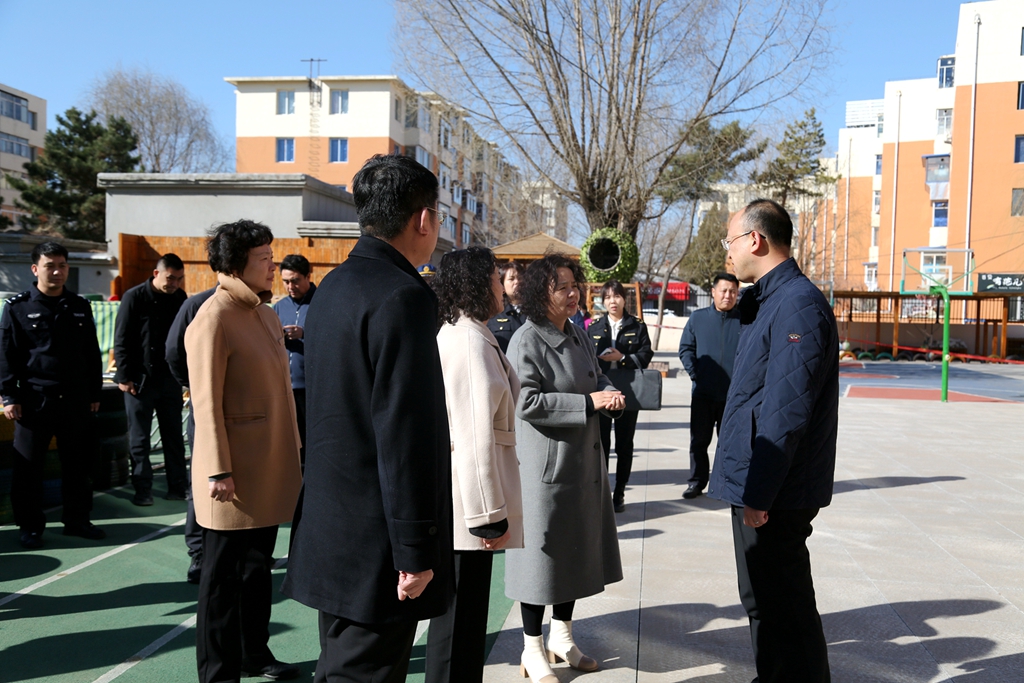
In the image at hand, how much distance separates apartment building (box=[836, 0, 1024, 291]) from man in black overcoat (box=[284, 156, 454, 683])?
1273 inches

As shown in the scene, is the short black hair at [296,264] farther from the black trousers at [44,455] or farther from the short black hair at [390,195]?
the short black hair at [390,195]

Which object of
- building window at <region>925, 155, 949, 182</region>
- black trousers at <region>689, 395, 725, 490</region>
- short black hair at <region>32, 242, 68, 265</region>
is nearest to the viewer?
short black hair at <region>32, 242, 68, 265</region>

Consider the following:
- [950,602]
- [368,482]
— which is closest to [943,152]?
[950,602]

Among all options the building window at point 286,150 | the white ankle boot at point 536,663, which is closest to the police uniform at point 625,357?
the white ankle boot at point 536,663

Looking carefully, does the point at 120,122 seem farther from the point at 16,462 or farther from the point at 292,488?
the point at 292,488

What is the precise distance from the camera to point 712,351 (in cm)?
720

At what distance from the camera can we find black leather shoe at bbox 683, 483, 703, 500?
7188 millimetres

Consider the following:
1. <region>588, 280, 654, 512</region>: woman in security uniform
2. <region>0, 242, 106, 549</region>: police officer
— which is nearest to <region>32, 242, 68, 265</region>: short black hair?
<region>0, 242, 106, 549</region>: police officer

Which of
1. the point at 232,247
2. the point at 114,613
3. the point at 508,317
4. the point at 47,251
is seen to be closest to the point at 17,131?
the point at 47,251

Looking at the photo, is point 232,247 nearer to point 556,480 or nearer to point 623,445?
point 556,480

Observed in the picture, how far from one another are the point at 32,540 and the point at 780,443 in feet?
16.3

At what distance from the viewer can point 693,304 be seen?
2522 inches

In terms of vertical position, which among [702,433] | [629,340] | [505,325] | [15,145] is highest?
[15,145]

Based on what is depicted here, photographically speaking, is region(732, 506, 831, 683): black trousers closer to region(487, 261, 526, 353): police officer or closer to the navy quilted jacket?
the navy quilted jacket
